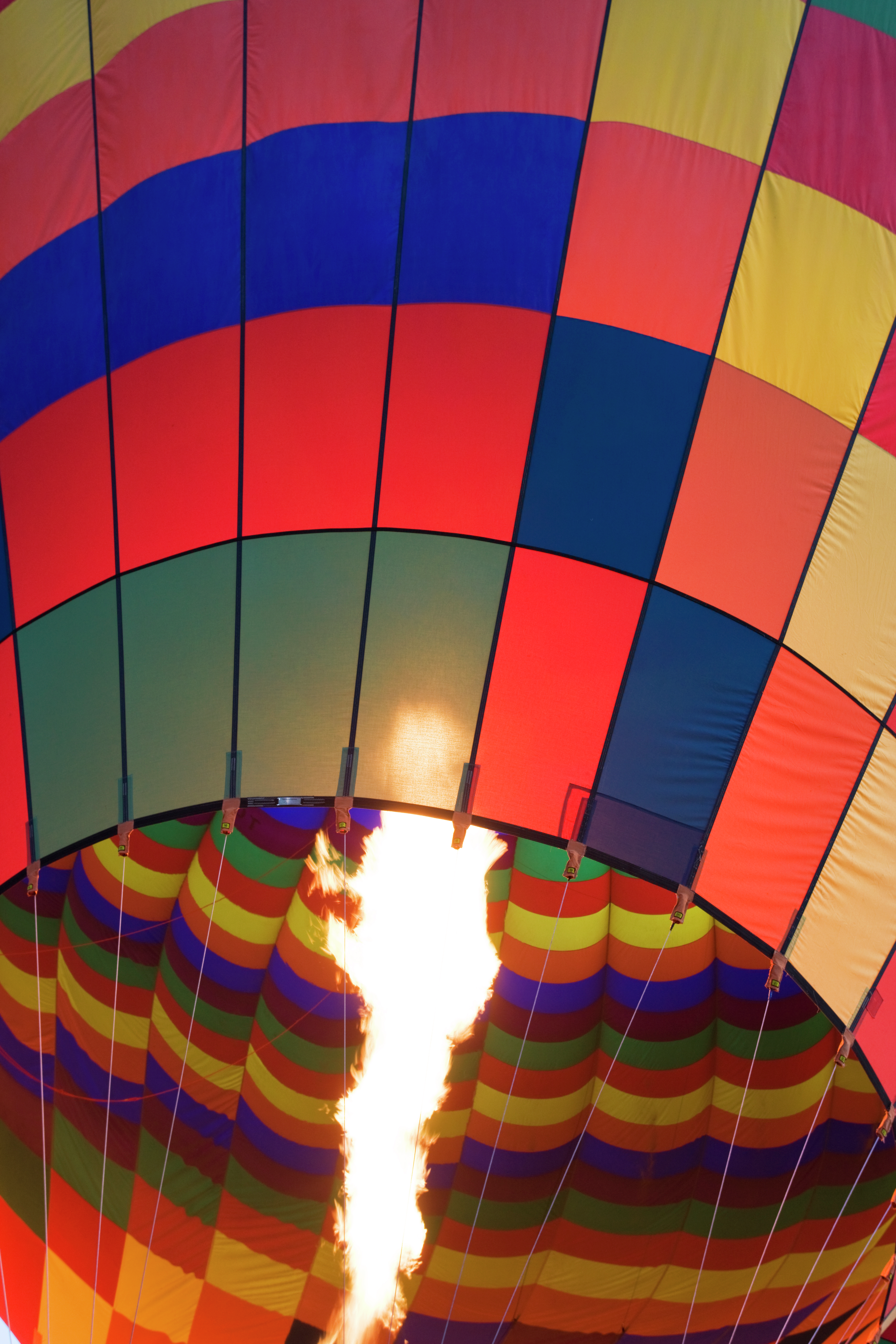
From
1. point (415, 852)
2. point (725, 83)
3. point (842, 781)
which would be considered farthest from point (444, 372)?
point (415, 852)

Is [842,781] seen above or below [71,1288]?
above

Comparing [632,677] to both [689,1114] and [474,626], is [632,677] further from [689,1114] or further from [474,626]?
[689,1114]

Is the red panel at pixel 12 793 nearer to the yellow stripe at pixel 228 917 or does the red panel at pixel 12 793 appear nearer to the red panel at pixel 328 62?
the yellow stripe at pixel 228 917

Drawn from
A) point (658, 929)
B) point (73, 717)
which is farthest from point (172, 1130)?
point (73, 717)

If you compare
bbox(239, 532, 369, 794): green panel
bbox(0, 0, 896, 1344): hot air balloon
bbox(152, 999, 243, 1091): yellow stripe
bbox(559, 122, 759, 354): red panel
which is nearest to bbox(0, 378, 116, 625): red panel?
bbox(0, 0, 896, 1344): hot air balloon

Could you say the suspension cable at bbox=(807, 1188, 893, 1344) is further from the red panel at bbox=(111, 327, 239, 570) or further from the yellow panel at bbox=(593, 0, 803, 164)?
the yellow panel at bbox=(593, 0, 803, 164)

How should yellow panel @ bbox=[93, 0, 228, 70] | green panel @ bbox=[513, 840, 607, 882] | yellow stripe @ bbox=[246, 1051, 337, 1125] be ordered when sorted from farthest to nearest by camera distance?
yellow stripe @ bbox=[246, 1051, 337, 1125] < green panel @ bbox=[513, 840, 607, 882] < yellow panel @ bbox=[93, 0, 228, 70]

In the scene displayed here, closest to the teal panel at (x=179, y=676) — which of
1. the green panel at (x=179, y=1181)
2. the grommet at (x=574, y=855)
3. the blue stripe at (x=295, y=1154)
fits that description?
the grommet at (x=574, y=855)
